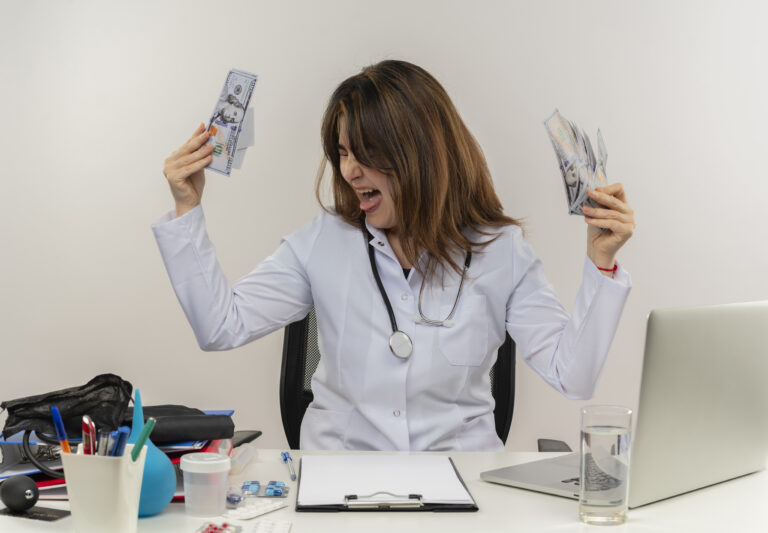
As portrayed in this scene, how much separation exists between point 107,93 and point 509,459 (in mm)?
1947

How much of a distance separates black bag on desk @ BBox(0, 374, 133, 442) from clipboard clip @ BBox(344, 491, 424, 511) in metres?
0.39

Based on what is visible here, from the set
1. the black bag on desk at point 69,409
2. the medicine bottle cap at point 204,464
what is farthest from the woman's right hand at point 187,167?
the medicine bottle cap at point 204,464

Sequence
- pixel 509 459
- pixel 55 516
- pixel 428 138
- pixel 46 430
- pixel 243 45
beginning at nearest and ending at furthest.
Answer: pixel 55 516 < pixel 46 430 < pixel 509 459 < pixel 428 138 < pixel 243 45

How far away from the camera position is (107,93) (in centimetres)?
269

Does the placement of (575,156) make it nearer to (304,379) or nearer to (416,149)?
(416,149)

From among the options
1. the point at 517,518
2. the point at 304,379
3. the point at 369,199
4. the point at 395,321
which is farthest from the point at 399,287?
the point at 517,518

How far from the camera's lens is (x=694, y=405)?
1.11 m

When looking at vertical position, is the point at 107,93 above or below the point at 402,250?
above

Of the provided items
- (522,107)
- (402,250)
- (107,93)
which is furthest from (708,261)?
(107,93)

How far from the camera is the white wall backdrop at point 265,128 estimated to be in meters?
2.68

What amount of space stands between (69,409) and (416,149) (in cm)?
90

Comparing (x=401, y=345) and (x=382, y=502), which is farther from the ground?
(x=401, y=345)

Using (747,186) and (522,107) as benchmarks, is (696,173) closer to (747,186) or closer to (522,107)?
(747,186)

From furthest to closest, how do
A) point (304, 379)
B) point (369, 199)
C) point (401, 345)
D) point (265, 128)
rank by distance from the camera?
point (265, 128) → point (304, 379) → point (369, 199) → point (401, 345)
